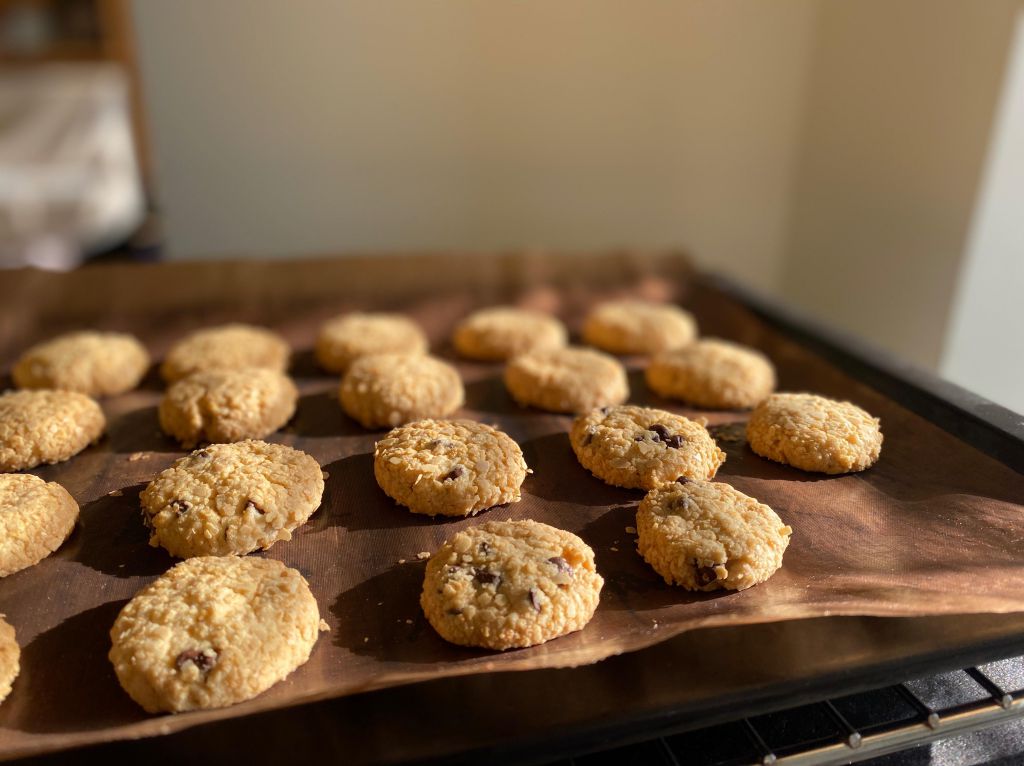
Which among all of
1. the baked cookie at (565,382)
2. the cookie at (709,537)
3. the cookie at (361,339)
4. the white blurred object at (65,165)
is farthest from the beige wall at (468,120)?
the white blurred object at (65,165)

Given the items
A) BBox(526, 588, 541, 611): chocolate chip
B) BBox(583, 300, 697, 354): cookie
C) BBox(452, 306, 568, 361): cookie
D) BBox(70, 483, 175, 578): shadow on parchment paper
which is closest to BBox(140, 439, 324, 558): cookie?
BBox(70, 483, 175, 578): shadow on parchment paper

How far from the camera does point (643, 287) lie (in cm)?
220

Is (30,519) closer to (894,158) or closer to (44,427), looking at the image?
(44,427)

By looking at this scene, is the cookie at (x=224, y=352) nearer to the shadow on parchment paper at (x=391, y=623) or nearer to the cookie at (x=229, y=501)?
the cookie at (x=229, y=501)

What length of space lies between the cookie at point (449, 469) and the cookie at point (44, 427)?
1.85ft

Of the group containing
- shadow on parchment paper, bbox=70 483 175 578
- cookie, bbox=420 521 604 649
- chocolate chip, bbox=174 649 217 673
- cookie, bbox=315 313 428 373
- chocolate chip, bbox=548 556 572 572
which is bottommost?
shadow on parchment paper, bbox=70 483 175 578

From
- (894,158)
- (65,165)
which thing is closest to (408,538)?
(894,158)

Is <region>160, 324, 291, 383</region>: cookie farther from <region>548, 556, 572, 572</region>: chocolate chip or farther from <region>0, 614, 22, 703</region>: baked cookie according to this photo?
<region>548, 556, 572, 572</region>: chocolate chip

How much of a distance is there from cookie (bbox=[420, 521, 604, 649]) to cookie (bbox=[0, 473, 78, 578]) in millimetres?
563

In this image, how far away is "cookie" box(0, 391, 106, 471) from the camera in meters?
1.33

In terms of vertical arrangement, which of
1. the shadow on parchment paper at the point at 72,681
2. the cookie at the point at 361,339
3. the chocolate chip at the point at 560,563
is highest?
the cookie at the point at 361,339

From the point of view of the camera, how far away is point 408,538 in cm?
117

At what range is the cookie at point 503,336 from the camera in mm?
1826

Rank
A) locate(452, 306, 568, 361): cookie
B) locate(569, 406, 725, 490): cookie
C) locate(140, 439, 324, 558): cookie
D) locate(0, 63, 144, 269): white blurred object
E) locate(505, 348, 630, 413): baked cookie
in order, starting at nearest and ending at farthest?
locate(140, 439, 324, 558): cookie
locate(569, 406, 725, 490): cookie
locate(505, 348, 630, 413): baked cookie
locate(452, 306, 568, 361): cookie
locate(0, 63, 144, 269): white blurred object
